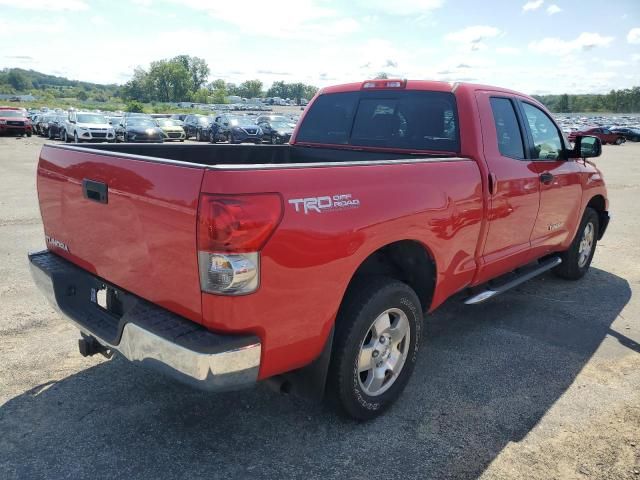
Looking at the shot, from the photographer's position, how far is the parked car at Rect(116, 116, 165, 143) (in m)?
25.2

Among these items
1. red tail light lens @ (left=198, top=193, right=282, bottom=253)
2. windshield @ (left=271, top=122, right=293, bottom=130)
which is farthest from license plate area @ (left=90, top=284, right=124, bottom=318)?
windshield @ (left=271, top=122, right=293, bottom=130)

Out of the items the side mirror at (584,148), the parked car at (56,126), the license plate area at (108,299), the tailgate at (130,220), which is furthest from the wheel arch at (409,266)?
the parked car at (56,126)

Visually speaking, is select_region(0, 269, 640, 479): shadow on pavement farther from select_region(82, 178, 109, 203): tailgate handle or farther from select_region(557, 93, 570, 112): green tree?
select_region(557, 93, 570, 112): green tree

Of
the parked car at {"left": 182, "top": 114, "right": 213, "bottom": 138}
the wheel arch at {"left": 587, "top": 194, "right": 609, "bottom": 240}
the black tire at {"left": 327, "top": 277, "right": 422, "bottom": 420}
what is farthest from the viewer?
the parked car at {"left": 182, "top": 114, "right": 213, "bottom": 138}

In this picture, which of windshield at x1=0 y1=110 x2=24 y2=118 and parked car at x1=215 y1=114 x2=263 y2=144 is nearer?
parked car at x1=215 y1=114 x2=263 y2=144

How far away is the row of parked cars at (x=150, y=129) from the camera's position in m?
25.9

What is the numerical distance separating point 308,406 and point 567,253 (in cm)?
381

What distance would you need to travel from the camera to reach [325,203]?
2.42 metres

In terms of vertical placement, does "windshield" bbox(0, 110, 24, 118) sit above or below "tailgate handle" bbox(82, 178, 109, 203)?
below

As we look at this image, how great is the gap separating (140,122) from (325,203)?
2638cm

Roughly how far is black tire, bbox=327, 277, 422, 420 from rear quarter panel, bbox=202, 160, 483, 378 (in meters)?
0.17

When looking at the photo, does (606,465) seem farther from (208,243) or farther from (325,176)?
(208,243)

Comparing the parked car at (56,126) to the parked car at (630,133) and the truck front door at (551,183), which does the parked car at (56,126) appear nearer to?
the truck front door at (551,183)

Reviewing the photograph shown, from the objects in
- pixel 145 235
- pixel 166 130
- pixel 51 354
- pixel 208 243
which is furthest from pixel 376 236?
pixel 166 130
